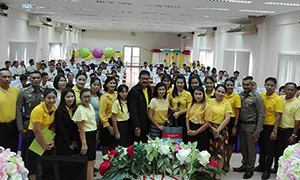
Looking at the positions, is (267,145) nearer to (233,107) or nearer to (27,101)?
(233,107)

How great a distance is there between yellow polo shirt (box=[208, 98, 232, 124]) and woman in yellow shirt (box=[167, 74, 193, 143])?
473 mm

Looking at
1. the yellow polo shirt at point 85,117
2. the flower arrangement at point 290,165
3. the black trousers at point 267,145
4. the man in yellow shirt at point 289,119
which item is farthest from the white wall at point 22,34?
the flower arrangement at point 290,165

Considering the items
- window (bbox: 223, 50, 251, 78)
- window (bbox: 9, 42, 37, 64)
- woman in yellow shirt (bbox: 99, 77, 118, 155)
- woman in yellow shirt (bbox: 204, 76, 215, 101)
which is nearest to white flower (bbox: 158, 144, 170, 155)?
woman in yellow shirt (bbox: 99, 77, 118, 155)

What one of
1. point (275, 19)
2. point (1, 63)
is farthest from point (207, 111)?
point (1, 63)

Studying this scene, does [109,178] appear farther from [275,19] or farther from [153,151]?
[275,19]

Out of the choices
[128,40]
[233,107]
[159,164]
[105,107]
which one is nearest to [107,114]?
[105,107]

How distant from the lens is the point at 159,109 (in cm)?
513

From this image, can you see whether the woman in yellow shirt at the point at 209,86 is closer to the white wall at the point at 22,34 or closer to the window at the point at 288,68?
the window at the point at 288,68

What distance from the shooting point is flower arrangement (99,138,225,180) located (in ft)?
8.44

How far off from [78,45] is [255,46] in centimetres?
2249

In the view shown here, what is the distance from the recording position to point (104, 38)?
1421 inches

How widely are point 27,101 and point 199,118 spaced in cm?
243

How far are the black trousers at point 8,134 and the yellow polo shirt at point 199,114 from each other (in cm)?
245

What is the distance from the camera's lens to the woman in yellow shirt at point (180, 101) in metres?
5.29
